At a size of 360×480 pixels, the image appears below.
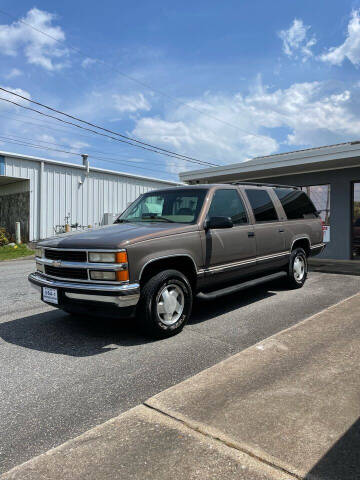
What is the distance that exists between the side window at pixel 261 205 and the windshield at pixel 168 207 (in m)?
1.10

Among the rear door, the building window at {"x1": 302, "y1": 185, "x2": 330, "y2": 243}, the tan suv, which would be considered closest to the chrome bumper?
the tan suv

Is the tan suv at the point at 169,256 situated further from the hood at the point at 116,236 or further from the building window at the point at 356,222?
the building window at the point at 356,222

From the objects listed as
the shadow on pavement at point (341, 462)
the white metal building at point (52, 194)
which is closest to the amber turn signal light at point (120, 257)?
the shadow on pavement at point (341, 462)

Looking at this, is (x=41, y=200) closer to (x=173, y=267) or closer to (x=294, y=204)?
(x=294, y=204)

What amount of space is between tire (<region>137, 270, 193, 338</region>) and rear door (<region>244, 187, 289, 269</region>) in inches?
72.5

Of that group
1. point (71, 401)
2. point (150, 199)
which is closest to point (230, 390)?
point (71, 401)

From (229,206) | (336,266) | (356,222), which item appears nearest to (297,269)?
(229,206)

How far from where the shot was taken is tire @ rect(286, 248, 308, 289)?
6870 mm

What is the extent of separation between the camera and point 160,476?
6.51 feet

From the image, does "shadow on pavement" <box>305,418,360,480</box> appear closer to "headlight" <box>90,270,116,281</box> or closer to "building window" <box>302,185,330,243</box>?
"headlight" <box>90,270,116,281</box>

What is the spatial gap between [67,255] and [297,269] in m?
4.59

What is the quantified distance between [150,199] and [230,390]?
3.53m

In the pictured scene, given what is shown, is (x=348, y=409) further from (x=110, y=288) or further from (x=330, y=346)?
(x=110, y=288)

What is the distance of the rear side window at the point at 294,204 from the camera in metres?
6.90
